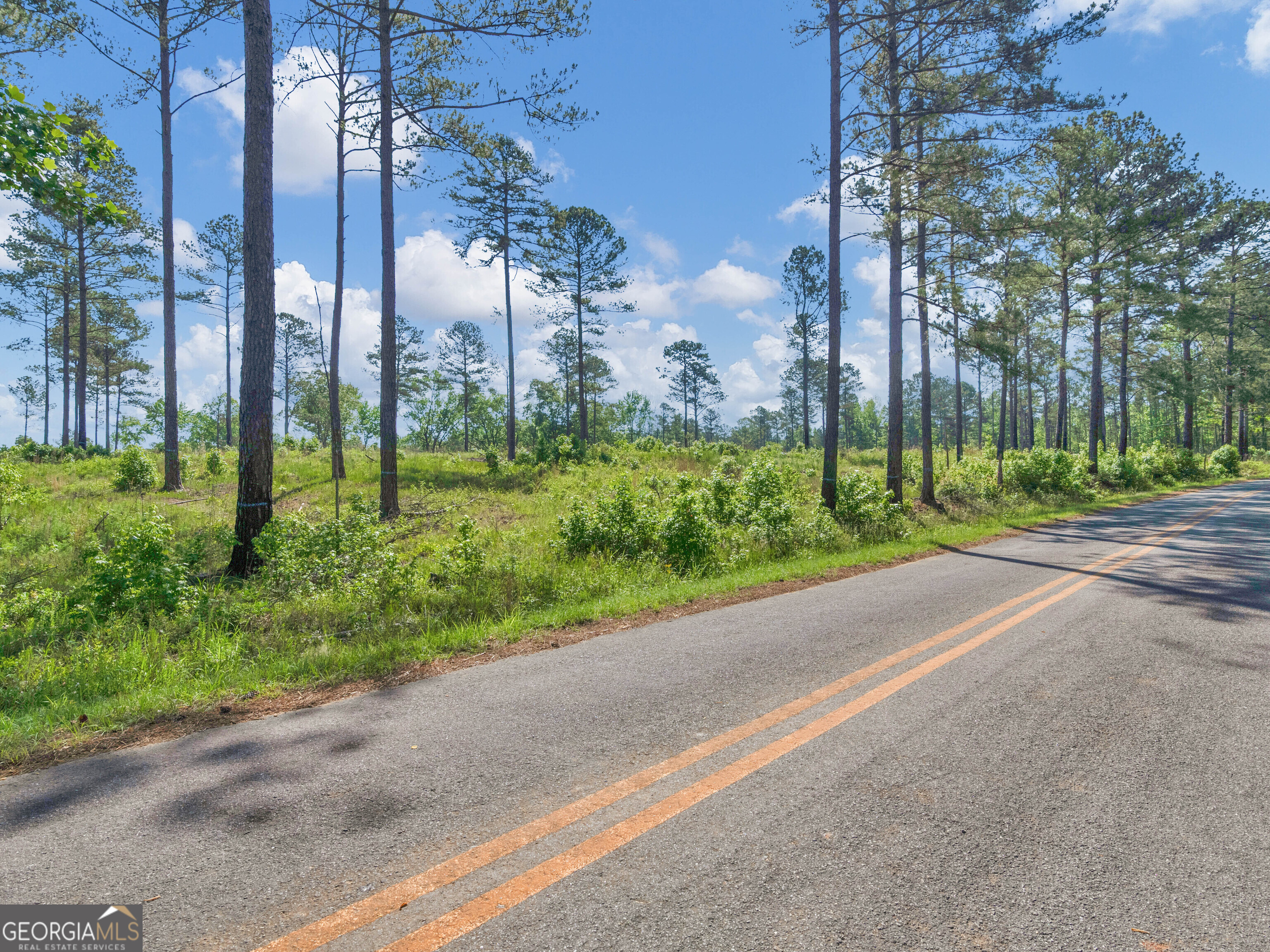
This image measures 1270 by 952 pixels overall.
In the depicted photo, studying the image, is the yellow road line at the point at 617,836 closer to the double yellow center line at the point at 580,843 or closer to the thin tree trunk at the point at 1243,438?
the double yellow center line at the point at 580,843

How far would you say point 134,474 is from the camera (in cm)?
1504

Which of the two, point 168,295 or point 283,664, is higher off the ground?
point 168,295

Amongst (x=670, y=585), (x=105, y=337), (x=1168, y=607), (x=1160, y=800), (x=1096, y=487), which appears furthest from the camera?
(x=105, y=337)

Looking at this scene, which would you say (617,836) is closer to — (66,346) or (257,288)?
(257,288)

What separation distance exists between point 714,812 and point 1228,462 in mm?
46842

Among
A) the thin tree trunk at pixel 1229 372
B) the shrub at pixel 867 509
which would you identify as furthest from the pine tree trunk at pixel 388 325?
the thin tree trunk at pixel 1229 372

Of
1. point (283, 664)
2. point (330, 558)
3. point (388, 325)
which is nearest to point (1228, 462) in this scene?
point (388, 325)

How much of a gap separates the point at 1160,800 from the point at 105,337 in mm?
52363

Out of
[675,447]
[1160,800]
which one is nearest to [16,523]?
[1160,800]

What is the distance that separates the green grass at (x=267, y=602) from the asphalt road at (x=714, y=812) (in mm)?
904

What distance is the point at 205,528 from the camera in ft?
33.1

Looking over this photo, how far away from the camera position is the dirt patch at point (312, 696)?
11.4 ft

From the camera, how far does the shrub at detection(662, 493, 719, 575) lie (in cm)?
938

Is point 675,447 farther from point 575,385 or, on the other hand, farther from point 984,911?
point 984,911
